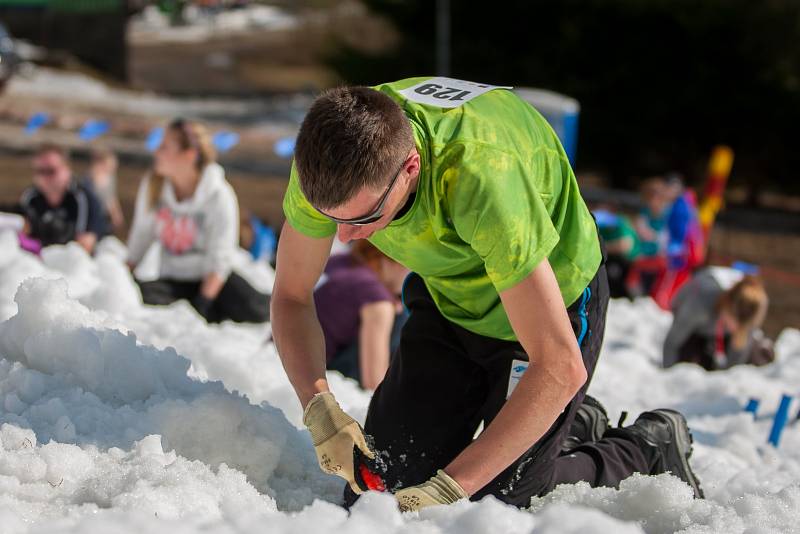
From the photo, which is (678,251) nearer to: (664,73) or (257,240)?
(257,240)

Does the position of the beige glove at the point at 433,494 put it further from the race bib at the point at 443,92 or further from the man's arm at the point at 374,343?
the man's arm at the point at 374,343

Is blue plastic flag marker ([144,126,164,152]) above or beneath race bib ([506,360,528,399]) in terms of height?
beneath

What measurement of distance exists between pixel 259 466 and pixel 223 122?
62.3ft

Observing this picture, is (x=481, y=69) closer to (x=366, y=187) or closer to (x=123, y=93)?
(x=123, y=93)

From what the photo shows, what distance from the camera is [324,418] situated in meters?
2.48

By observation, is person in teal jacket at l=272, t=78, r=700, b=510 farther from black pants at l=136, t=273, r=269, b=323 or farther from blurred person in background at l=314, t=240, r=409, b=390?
black pants at l=136, t=273, r=269, b=323

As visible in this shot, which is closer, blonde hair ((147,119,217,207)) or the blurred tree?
blonde hair ((147,119,217,207))

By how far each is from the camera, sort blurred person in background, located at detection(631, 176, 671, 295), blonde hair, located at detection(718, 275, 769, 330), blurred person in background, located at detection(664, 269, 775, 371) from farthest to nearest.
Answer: blurred person in background, located at detection(631, 176, 671, 295) < blurred person in background, located at detection(664, 269, 775, 371) < blonde hair, located at detection(718, 275, 769, 330)

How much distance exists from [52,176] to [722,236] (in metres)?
9.93

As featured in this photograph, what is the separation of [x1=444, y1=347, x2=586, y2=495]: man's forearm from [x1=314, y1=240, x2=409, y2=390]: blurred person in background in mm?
1728

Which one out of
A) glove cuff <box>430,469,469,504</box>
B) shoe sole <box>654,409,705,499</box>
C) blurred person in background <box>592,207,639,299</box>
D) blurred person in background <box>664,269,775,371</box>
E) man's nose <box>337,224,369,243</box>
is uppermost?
man's nose <box>337,224,369,243</box>

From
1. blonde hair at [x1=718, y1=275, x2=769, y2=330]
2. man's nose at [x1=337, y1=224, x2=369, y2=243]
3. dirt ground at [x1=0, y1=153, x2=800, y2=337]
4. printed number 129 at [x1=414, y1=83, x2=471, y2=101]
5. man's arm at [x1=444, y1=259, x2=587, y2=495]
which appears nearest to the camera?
man's arm at [x1=444, y1=259, x2=587, y2=495]

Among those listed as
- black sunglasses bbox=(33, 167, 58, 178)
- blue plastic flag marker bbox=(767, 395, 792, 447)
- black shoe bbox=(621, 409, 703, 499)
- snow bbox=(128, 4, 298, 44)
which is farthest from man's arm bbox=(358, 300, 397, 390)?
snow bbox=(128, 4, 298, 44)

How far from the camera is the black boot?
3.00 metres
